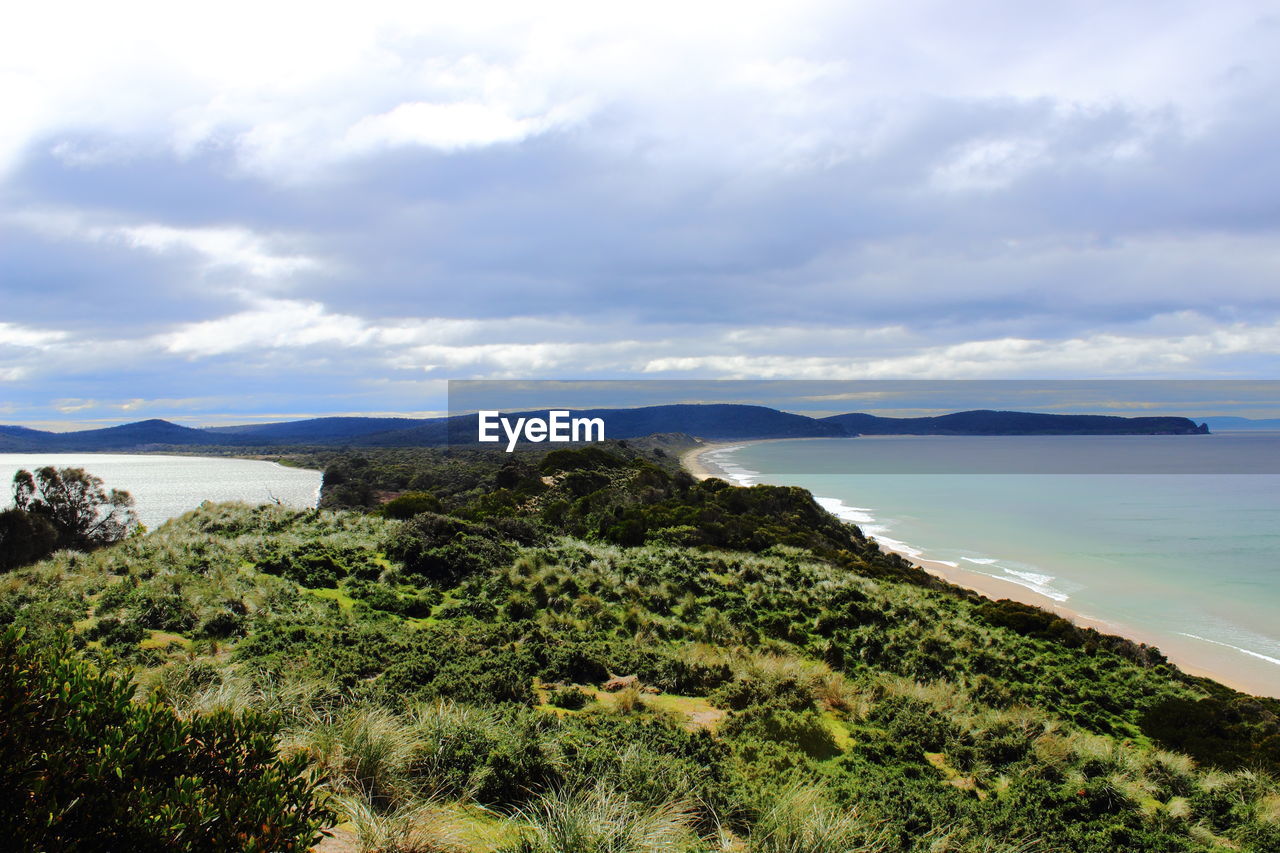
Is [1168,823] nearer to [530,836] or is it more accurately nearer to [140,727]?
[530,836]

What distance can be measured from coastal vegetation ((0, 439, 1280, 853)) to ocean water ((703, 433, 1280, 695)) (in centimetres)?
747

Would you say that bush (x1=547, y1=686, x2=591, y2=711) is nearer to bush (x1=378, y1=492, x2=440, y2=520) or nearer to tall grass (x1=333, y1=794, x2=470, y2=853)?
tall grass (x1=333, y1=794, x2=470, y2=853)

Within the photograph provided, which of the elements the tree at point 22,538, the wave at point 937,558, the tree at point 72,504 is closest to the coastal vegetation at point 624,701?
the tree at point 22,538

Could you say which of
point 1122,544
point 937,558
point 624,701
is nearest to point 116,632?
point 624,701

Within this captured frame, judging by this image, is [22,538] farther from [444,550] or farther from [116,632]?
[116,632]

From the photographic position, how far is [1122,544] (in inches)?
1583

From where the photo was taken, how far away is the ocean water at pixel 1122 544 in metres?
22.9

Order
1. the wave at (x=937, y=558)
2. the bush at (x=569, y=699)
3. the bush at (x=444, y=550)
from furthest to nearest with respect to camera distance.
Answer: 1. the wave at (x=937, y=558)
2. the bush at (x=444, y=550)
3. the bush at (x=569, y=699)

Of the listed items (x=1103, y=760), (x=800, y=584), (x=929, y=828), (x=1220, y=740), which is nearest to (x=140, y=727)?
(x=929, y=828)

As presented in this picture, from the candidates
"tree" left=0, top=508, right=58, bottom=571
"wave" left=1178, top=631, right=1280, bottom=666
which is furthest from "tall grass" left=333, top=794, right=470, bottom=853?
"tree" left=0, top=508, right=58, bottom=571

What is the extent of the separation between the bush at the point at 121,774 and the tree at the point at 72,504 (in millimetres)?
32504

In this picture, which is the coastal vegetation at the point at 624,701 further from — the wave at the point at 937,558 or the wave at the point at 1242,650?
the wave at the point at 937,558

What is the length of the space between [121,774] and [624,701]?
5.80 metres

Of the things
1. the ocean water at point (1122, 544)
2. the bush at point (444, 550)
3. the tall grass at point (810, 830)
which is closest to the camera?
the tall grass at point (810, 830)
